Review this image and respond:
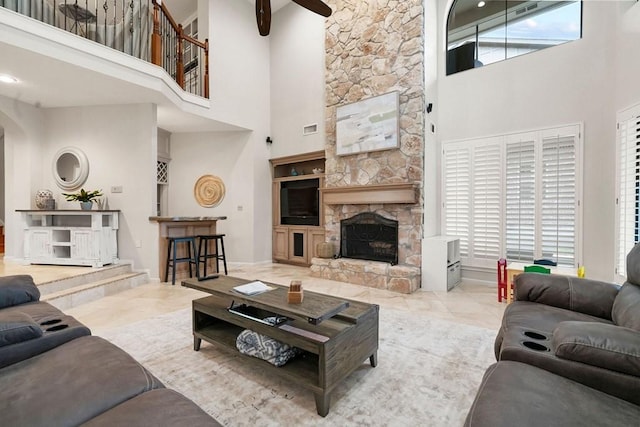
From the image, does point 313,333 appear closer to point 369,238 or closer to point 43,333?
point 43,333

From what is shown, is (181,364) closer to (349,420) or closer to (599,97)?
(349,420)

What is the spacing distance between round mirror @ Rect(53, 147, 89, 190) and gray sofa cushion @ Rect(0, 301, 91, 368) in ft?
12.1

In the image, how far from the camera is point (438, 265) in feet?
14.3

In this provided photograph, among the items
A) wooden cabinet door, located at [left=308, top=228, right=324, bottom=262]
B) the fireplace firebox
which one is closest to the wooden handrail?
wooden cabinet door, located at [left=308, top=228, right=324, bottom=262]

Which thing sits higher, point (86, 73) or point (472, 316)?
point (86, 73)

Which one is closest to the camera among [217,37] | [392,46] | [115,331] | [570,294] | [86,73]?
[570,294]

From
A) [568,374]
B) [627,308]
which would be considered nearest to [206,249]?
[568,374]

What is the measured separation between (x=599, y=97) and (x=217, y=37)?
6298 millimetres

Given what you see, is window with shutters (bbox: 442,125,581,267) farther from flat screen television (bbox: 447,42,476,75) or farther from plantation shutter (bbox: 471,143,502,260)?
flat screen television (bbox: 447,42,476,75)

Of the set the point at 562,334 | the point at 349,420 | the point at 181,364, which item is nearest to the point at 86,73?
the point at 181,364

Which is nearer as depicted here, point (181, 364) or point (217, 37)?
point (181, 364)

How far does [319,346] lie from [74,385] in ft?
3.63

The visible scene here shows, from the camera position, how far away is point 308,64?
612 cm

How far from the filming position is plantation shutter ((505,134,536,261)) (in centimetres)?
429
